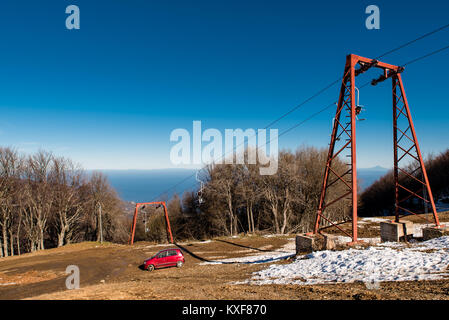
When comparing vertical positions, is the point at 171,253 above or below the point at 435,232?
below

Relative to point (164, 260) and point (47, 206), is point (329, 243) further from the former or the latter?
point (47, 206)

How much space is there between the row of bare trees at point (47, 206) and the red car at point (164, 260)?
2425 cm

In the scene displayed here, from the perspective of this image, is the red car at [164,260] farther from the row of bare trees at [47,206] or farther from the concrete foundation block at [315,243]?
the row of bare trees at [47,206]

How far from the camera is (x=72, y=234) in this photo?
45.5 m

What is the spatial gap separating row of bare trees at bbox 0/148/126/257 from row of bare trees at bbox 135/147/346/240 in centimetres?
2059

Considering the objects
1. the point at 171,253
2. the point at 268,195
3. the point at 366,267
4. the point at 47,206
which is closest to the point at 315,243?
the point at 366,267

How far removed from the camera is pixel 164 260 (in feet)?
57.6

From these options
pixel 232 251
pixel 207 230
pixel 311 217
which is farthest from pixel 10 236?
pixel 311 217

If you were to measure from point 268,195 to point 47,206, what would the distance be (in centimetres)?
3801

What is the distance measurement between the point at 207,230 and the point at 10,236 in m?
33.8

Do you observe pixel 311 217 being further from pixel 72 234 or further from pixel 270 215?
pixel 72 234

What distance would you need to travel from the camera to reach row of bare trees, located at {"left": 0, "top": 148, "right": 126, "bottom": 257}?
36.4 metres
